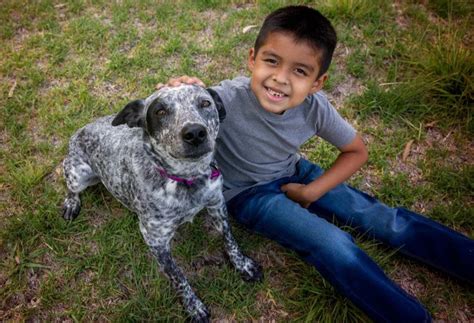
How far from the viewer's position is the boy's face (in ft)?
7.84

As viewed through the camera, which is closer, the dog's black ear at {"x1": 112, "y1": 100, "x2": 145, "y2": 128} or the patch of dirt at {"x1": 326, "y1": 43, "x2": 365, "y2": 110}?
the dog's black ear at {"x1": 112, "y1": 100, "x2": 145, "y2": 128}

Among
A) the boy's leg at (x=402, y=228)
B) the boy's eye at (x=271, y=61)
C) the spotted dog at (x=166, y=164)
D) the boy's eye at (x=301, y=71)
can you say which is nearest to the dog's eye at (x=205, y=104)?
the spotted dog at (x=166, y=164)

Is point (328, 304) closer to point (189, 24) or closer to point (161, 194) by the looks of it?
point (161, 194)

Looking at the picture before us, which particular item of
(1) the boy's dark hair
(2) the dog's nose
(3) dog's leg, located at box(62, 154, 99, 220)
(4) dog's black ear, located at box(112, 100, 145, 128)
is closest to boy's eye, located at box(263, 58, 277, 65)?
(1) the boy's dark hair

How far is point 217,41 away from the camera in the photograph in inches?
187

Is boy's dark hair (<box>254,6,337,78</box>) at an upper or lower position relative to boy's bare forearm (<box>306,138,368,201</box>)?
upper

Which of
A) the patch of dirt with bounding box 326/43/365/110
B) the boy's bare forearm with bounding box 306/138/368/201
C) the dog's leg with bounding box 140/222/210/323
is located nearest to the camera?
the dog's leg with bounding box 140/222/210/323

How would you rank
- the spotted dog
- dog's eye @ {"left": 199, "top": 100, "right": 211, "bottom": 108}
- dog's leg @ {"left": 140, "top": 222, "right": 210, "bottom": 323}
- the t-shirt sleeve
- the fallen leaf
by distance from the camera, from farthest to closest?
1. the fallen leaf
2. the t-shirt sleeve
3. dog's leg @ {"left": 140, "top": 222, "right": 210, "bottom": 323}
4. dog's eye @ {"left": 199, "top": 100, "right": 211, "bottom": 108}
5. the spotted dog

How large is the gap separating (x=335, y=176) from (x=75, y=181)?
2.21 m

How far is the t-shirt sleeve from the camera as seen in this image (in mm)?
2783

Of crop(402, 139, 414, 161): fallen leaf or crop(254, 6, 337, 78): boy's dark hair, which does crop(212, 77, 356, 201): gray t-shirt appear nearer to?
crop(254, 6, 337, 78): boy's dark hair

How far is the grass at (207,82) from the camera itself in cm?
299

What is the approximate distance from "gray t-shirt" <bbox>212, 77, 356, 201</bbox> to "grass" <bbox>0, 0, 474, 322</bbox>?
0.71 meters

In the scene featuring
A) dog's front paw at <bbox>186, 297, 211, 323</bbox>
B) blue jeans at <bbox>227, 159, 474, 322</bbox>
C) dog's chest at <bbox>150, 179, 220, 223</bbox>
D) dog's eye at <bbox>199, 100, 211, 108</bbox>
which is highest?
dog's eye at <bbox>199, 100, 211, 108</bbox>
